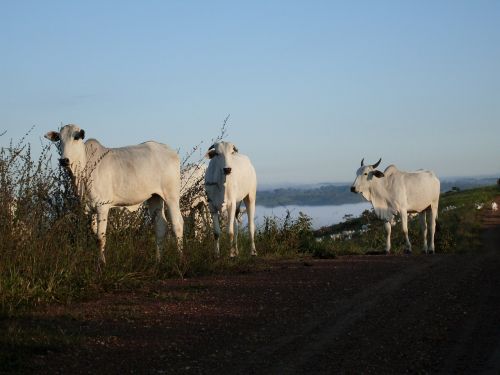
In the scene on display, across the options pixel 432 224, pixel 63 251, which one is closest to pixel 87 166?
pixel 63 251

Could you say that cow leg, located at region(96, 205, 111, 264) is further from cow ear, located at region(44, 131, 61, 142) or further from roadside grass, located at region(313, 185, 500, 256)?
roadside grass, located at region(313, 185, 500, 256)

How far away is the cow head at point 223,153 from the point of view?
1543 centimetres

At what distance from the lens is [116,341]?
24.0 ft

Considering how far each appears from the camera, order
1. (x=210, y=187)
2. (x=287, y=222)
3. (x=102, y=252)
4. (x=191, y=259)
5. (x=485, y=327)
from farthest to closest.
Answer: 1. (x=287, y=222)
2. (x=210, y=187)
3. (x=191, y=259)
4. (x=102, y=252)
5. (x=485, y=327)

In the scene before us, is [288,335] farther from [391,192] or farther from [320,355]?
[391,192]

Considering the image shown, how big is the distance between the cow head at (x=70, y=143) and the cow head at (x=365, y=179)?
9.46 meters

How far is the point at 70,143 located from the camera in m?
11.5

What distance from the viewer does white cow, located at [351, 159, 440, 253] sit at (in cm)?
1919

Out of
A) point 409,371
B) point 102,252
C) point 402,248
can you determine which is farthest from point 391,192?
point 409,371

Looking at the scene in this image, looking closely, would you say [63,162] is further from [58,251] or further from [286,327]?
[286,327]

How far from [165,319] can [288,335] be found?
149 cm

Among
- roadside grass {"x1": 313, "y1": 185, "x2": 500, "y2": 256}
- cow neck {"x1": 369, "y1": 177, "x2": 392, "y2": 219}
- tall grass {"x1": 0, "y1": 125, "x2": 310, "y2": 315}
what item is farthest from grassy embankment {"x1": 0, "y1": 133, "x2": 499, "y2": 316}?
cow neck {"x1": 369, "y1": 177, "x2": 392, "y2": 219}

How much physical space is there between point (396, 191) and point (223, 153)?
5747mm

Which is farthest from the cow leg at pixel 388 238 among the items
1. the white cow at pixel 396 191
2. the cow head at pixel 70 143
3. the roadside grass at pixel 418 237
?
the cow head at pixel 70 143
